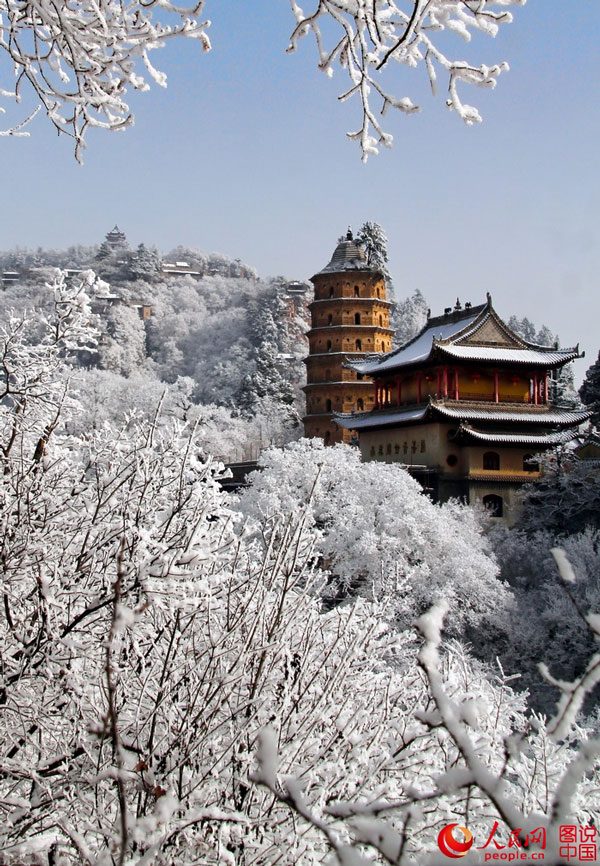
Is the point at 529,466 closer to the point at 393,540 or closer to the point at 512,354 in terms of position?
the point at 512,354

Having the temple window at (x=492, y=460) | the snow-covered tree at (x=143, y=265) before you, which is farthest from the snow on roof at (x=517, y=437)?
the snow-covered tree at (x=143, y=265)

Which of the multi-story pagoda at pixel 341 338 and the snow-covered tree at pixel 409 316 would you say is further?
the snow-covered tree at pixel 409 316

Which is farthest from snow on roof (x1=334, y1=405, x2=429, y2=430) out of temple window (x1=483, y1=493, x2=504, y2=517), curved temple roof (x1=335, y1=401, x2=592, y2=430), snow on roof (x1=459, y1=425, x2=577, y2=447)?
temple window (x1=483, y1=493, x2=504, y2=517)

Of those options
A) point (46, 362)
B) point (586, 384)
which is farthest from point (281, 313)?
point (46, 362)

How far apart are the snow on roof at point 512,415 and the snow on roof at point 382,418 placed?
0.94 m

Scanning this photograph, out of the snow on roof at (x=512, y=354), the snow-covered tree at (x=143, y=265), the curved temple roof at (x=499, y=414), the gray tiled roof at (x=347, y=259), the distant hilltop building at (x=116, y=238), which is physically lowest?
the curved temple roof at (x=499, y=414)

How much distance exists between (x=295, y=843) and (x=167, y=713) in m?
0.82

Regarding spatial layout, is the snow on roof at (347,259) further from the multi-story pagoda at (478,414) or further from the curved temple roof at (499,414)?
the curved temple roof at (499,414)

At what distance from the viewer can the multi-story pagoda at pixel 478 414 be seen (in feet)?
88.6

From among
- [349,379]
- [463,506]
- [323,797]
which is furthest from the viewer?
[349,379]

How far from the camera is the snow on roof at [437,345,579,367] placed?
2775 cm

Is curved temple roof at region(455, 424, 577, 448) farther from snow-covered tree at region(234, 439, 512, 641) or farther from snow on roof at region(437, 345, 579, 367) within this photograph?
snow-covered tree at region(234, 439, 512, 641)

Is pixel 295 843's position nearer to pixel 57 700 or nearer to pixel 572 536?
pixel 57 700

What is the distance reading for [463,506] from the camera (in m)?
25.6
